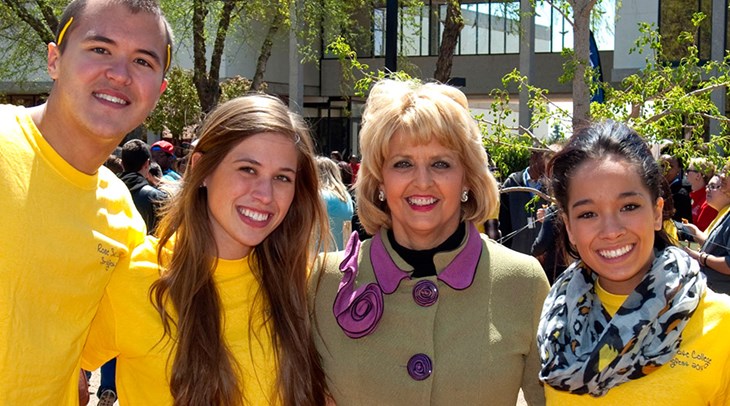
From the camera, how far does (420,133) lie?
3.12m

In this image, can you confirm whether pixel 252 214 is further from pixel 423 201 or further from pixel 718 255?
pixel 718 255

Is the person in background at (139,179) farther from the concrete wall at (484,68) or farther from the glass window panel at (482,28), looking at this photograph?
the glass window panel at (482,28)

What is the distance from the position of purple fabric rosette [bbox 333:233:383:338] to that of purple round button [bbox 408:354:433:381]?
7.7 inches

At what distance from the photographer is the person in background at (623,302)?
8.38ft

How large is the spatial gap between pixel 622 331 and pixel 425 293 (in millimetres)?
752

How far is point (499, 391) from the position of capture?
9.69 feet

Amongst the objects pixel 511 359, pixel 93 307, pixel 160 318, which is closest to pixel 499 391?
pixel 511 359

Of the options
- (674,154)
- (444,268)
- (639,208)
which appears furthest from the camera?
(674,154)

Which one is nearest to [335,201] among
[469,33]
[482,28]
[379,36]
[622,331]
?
[622,331]

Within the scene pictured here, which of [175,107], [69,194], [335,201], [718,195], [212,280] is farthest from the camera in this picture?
[175,107]

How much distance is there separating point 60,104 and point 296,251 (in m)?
1.04

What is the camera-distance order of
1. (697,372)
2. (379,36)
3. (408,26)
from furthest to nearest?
(379,36), (408,26), (697,372)

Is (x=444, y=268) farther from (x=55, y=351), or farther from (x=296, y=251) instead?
(x=55, y=351)

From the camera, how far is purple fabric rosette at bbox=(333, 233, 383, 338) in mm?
3043
